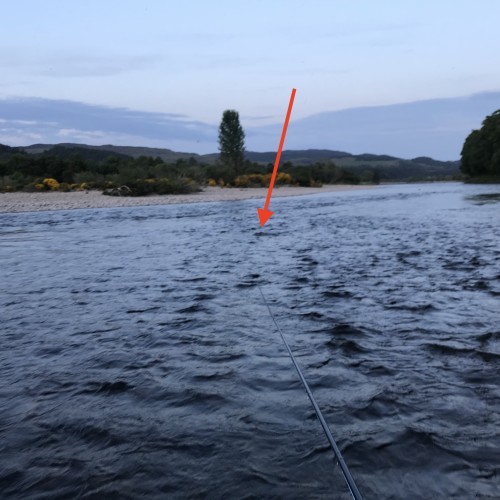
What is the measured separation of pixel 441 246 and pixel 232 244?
5118 millimetres

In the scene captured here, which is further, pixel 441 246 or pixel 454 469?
pixel 441 246

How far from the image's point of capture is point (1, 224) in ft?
64.1

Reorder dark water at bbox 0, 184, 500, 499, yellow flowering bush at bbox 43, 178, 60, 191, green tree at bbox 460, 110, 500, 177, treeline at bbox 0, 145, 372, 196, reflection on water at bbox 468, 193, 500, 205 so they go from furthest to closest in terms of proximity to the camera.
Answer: green tree at bbox 460, 110, 500, 177
yellow flowering bush at bbox 43, 178, 60, 191
treeline at bbox 0, 145, 372, 196
reflection on water at bbox 468, 193, 500, 205
dark water at bbox 0, 184, 500, 499

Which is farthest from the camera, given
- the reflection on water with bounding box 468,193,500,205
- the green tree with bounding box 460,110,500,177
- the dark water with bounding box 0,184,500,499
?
the green tree with bounding box 460,110,500,177

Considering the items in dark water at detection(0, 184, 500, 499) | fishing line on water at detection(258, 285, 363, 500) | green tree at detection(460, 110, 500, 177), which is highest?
green tree at detection(460, 110, 500, 177)

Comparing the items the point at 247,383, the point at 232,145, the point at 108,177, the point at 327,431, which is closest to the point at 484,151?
the point at 232,145

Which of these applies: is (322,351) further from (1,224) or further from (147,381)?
(1,224)

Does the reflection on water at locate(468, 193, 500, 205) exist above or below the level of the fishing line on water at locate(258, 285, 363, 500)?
below

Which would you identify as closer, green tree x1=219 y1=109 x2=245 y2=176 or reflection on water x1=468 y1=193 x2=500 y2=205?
reflection on water x1=468 y1=193 x2=500 y2=205

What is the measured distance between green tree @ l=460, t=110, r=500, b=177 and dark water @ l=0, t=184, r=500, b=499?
7158 cm

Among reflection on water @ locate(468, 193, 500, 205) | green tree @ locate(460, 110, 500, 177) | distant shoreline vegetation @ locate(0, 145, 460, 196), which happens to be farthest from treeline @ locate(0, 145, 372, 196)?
green tree @ locate(460, 110, 500, 177)

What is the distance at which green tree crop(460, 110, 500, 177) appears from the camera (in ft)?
236

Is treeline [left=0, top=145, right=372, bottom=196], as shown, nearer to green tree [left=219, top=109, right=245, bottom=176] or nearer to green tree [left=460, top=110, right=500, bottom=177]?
green tree [left=219, top=109, right=245, bottom=176]

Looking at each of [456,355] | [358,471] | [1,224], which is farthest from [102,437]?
[1,224]
